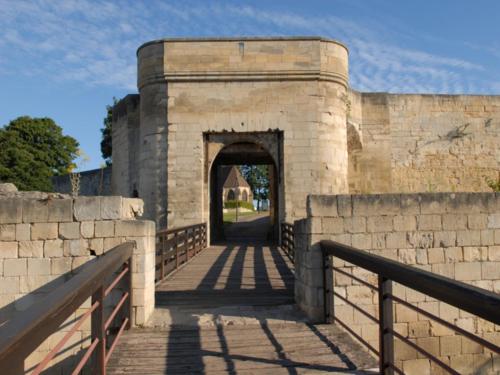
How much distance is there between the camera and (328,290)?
513 cm

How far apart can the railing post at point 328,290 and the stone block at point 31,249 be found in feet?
11.2

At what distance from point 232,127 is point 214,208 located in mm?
4081

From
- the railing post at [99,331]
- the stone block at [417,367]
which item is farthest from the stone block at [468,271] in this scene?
the railing post at [99,331]

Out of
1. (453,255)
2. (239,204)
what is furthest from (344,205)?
(239,204)

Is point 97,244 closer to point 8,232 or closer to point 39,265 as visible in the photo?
point 39,265

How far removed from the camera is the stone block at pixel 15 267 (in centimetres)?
541

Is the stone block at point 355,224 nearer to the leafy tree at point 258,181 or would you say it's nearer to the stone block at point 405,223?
the stone block at point 405,223

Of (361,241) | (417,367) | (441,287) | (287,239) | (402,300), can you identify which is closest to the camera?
(441,287)

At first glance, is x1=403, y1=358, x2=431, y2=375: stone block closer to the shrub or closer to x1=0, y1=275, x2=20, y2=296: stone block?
x1=0, y1=275, x2=20, y2=296: stone block

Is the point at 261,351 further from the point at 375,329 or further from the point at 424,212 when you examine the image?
the point at 424,212

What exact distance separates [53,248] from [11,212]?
0.68 m

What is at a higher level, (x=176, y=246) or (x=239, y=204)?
(x=239, y=204)

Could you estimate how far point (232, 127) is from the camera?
1365cm

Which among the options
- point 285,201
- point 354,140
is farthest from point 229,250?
point 354,140
